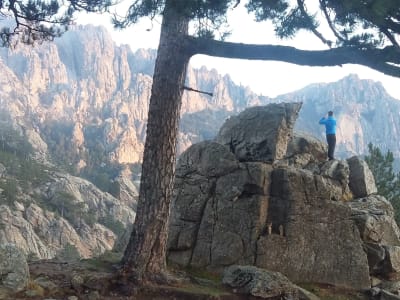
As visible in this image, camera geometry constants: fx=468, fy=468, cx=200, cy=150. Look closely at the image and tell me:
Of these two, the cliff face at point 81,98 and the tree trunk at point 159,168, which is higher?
the cliff face at point 81,98

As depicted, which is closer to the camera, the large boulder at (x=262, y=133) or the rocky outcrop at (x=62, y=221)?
the large boulder at (x=262, y=133)

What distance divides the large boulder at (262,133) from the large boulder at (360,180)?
8.28 ft

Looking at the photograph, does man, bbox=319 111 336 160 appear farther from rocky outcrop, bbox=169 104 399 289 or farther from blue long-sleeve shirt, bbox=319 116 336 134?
rocky outcrop, bbox=169 104 399 289

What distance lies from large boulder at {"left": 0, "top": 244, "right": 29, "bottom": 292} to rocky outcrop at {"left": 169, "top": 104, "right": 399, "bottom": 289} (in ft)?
12.1

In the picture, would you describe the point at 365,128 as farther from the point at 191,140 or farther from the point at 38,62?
the point at 38,62

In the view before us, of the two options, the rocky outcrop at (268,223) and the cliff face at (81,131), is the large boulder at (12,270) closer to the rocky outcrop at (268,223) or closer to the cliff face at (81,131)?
the rocky outcrop at (268,223)

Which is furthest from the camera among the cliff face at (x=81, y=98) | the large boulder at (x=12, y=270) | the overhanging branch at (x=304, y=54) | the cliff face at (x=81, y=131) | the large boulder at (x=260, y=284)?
the cliff face at (x=81, y=98)

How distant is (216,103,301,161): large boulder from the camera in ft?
37.6

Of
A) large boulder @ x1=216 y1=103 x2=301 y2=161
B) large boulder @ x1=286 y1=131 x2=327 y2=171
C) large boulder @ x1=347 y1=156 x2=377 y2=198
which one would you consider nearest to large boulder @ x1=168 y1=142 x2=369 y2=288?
large boulder @ x1=216 y1=103 x2=301 y2=161

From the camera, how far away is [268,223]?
10156mm

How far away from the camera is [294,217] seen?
10117mm

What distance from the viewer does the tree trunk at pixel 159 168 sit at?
7.83m

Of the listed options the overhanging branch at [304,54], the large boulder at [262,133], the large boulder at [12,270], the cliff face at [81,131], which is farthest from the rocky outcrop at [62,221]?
the overhanging branch at [304,54]

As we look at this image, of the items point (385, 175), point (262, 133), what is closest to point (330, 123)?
point (262, 133)
